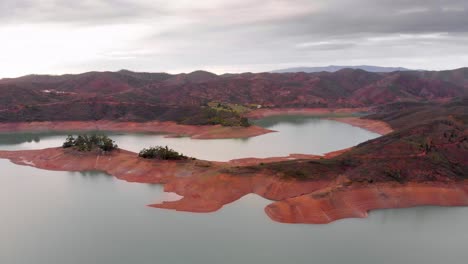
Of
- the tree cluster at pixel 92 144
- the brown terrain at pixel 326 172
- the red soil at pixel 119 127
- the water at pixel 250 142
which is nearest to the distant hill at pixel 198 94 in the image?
the red soil at pixel 119 127

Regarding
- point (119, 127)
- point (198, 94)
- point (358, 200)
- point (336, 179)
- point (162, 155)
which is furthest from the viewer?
point (198, 94)

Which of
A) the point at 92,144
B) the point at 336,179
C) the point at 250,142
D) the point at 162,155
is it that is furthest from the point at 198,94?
the point at 336,179

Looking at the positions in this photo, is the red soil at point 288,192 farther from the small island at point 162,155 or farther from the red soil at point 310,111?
the red soil at point 310,111

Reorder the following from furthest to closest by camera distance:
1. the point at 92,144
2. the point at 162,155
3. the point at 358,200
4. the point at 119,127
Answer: the point at 119,127
the point at 92,144
the point at 162,155
the point at 358,200

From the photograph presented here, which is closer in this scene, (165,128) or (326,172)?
(326,172)

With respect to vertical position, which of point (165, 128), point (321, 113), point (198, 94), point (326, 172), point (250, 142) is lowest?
point (326, 172)

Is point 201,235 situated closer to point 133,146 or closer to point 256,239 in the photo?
point 256,239

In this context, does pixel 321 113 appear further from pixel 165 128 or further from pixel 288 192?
pixel 288 192
